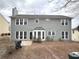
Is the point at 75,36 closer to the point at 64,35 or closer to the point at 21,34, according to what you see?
the point at 64,35

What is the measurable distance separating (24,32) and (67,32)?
8519 millimetres

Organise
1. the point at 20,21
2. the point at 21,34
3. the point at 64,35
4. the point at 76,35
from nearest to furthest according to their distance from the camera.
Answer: the point at 21,34 → the point at 20,21 → the point at 64,35 → the point at 76,35

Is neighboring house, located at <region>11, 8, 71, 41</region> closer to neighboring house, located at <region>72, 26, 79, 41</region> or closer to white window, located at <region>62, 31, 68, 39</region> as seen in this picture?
white window, located at <region>62, 31, 68, 39</region>

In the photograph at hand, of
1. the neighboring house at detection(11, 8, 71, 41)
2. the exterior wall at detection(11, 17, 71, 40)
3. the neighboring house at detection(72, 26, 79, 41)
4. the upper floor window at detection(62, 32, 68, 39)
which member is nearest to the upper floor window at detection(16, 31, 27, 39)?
the neighboring house at detection(11, 8, 71, 41)

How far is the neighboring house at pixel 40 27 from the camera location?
3388 cm

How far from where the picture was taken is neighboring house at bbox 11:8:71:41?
1334 inches

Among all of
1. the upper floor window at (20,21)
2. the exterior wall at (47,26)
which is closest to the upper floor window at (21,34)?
the exterior wall at (47,26)

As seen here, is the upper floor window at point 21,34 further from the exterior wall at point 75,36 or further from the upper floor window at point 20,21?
the exterior wall at point 75,36

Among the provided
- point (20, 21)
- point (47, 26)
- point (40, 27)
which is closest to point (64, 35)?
point (47, 26)

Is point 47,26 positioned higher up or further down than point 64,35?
higher up

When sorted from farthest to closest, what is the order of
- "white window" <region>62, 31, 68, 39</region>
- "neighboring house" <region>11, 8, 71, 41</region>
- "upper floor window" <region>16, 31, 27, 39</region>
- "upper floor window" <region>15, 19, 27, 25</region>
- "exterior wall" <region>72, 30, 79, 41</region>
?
"exterior wall" <region>72, 30, 79, 41</region> < "white window" <region>62, 31, 68, 39</region> < "upper floor window" <region>15, 19, 27, 25</region> < "neighboring house" <region>11, 8, 71, 41</region> < "upper floor window" <region>16, 31, 27, 39</region>

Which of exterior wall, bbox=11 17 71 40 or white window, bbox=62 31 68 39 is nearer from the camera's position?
exterior wall, bbox=11 17 71 40

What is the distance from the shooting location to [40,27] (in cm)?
3419

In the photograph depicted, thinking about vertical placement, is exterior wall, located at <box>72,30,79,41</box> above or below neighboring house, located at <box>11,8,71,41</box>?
below
